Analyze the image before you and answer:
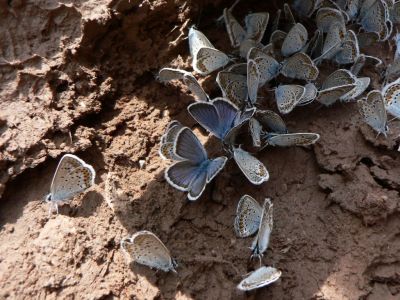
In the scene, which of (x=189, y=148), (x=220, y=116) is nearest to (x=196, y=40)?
(x=220, y=116)

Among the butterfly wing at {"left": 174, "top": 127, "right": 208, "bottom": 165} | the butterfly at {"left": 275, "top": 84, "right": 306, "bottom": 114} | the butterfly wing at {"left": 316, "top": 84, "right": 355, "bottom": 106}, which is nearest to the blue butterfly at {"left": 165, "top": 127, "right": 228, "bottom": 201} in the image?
the butterfly wing at {"left": 174, "top": 127, "right": 208, "bottom": 165}

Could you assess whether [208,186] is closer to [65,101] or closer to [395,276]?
[65,101]

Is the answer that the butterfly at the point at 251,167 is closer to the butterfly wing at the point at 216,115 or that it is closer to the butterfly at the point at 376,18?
the butterfly wing at the point at 216,115

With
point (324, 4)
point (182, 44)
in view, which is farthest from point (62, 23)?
point (324, 4)

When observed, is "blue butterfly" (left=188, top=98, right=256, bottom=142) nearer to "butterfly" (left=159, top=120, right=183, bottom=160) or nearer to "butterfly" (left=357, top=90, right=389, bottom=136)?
"butterfly" (left=159, top=120, right=183, bottom=160)

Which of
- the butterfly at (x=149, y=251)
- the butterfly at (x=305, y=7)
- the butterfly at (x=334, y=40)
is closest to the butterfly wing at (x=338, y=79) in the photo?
the butterfly at (x=334, y=40)

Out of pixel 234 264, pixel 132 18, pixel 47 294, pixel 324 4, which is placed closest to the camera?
pixel 47 294
